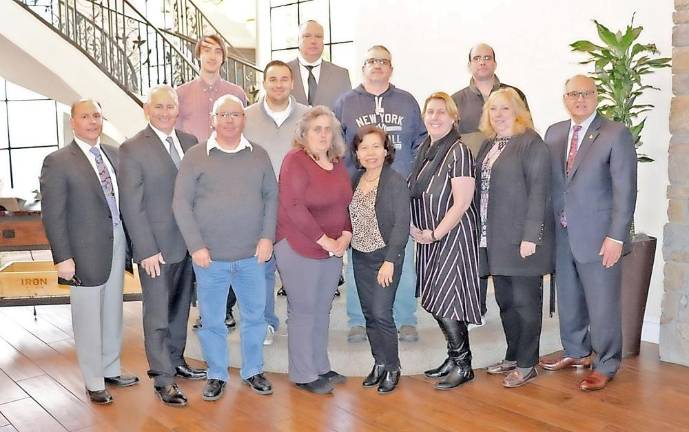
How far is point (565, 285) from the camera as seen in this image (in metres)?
3.74

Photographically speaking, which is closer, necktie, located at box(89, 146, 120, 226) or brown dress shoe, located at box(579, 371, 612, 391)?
necktie, located at box(89, 146, 120, 226)

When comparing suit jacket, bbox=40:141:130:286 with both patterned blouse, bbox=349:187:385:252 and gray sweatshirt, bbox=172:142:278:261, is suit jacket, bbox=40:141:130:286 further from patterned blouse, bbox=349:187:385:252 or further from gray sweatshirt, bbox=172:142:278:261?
patterned blouse, bbox=349:187:385:252

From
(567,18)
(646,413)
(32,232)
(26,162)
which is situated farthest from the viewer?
(26,162)

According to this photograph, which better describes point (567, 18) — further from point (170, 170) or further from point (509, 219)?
point (170, 170)

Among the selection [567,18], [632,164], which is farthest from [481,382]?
[567,18]

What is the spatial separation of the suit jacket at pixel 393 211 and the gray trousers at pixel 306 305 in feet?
1.00

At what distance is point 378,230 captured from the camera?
3287 mm

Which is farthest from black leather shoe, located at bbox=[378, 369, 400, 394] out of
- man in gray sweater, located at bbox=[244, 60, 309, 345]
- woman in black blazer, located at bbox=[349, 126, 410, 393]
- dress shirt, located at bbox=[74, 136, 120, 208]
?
dress shirt, located at bbox=[74, 136, 120, 208]

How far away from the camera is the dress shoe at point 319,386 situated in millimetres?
3451

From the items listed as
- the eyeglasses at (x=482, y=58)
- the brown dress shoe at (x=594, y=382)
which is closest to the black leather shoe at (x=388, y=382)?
the brown dress shoe at (x=594, y=382)

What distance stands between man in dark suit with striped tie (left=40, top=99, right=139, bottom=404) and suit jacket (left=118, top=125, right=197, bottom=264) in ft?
0.50

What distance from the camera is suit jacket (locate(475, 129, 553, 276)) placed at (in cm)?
326

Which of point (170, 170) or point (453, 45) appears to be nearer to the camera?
point (170, 170)

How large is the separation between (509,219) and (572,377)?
1086mm
